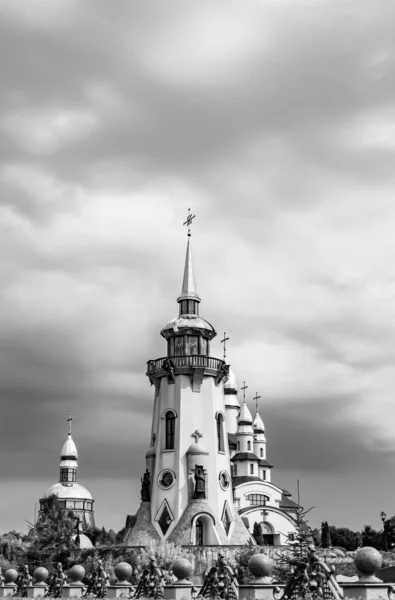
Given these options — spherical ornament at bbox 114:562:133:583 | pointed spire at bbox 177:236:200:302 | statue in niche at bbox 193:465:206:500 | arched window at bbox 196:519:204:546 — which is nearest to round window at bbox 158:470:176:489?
statue in niche at bbox 193:465:206:500

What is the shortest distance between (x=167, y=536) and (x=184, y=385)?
11.6 m

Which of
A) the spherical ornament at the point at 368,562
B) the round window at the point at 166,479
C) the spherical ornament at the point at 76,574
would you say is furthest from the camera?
the round window at the point at 166,479

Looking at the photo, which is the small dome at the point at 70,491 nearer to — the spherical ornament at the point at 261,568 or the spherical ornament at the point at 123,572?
the spherical ornament at the point at 123,572

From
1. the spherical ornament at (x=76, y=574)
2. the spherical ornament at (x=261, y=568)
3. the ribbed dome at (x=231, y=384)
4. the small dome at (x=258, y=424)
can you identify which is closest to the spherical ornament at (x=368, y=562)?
the spherical ornament at (x=261, y=568)

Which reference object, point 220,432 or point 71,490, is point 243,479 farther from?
point 220,432

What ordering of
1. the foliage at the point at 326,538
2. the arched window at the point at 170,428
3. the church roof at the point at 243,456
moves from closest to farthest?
the arched window at the point at 170,428, the foliage at the point at 326,538, the church roof at the point at 243,456

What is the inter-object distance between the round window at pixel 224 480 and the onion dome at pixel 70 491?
183ft

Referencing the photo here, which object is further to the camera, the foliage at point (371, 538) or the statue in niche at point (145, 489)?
the foliage at point (371, 538)

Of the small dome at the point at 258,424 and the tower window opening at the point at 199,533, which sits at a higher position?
the small dome at the point at 258,424

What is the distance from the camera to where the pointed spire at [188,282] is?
6800cm

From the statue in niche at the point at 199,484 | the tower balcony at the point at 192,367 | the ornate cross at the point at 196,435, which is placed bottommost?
the statue in niche at the point at 199,484

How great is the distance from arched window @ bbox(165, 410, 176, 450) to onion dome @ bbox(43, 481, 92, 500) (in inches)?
2197

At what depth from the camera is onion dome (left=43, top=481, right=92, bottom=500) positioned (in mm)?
114812

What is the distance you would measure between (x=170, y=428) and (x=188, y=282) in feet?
42.3
